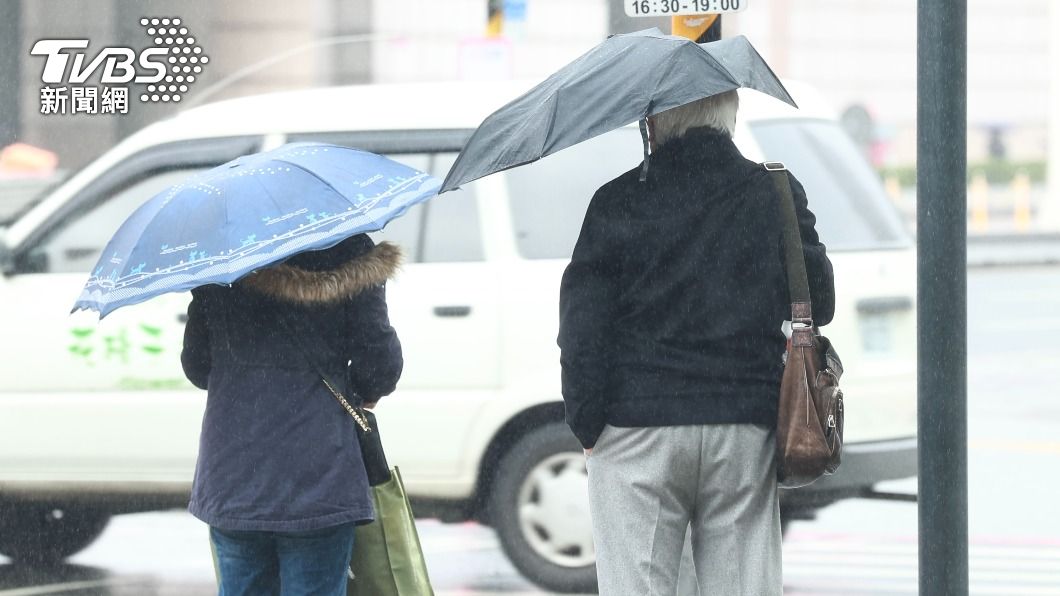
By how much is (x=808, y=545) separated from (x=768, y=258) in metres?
4.14

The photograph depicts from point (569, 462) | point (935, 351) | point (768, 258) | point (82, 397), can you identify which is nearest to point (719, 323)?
point (768, 258)

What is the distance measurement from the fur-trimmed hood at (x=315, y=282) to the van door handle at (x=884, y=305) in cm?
281

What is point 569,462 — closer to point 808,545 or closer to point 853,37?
point 808,545

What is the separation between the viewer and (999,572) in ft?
21.3

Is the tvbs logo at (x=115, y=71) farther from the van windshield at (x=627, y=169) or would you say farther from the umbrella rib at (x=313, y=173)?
the umbrella rib at (x=313, y=173)

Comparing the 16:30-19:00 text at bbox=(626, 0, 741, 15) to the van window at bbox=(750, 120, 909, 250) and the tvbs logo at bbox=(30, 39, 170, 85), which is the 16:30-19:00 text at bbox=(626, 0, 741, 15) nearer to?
the van window at bbox=(750, 120, 909, 250)

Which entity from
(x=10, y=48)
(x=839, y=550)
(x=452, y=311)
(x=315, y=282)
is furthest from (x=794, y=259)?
(x=10, y=48)

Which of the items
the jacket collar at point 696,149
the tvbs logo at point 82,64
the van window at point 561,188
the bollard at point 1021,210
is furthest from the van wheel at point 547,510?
the bollard at point 1021,210

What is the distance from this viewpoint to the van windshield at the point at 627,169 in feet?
19.5

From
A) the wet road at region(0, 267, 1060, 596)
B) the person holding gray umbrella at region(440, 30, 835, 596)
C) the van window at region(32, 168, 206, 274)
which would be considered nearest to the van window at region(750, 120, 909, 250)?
the wet road at region(0, 267, 1060, 596)

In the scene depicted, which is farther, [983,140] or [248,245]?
[983,140]

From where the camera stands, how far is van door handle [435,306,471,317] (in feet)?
19.1

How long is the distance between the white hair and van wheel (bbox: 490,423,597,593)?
8.79 ft

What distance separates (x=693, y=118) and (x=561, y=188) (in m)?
2.70
